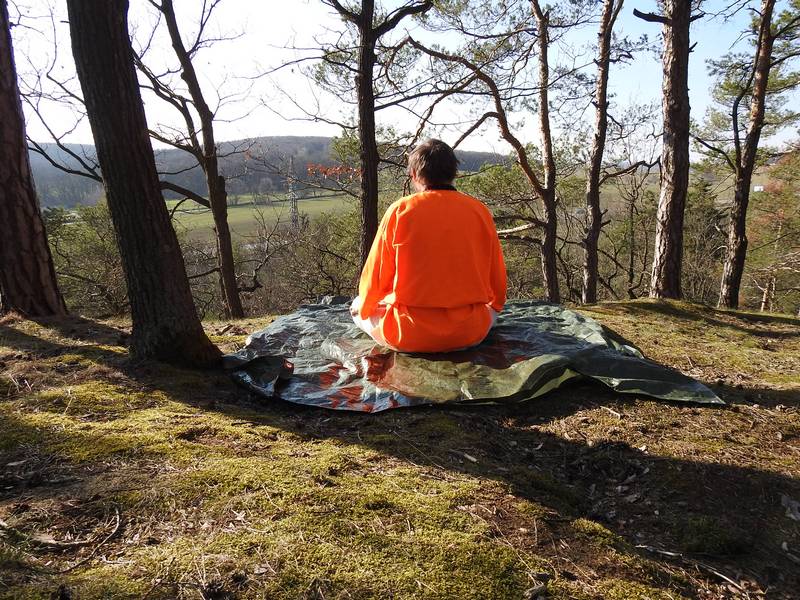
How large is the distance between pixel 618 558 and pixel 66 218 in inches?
652

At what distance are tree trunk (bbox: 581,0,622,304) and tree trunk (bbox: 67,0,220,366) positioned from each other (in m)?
7.77

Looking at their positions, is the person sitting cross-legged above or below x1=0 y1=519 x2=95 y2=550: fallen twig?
above

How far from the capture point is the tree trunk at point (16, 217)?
4215 millimetres

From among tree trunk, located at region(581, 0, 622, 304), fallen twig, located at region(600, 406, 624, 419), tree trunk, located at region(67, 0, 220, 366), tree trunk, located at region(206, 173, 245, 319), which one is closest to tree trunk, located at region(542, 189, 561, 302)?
tree trunk, located at region(581, 0, 622, 304)

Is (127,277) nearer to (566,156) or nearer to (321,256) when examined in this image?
(566,156)

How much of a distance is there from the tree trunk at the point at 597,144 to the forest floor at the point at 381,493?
24.4ft

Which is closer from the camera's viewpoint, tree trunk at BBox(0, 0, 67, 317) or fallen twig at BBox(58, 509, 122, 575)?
fallen twig at BBox(58, 509, 122, 575)

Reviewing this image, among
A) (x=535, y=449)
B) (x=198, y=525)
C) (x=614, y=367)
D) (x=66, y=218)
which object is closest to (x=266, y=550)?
(x=198, y=525)

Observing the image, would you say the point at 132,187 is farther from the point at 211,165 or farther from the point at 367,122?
the point at 211,165

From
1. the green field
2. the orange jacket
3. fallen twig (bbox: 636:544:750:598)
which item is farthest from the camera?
the green field

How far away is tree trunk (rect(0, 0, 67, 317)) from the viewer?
4215 millimetres

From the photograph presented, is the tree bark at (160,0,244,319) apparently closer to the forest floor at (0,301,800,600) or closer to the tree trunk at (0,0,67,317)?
the tree trunk at (0,0,67,317)

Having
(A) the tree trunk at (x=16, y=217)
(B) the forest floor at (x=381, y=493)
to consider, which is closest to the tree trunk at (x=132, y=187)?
(B) the forest floor at (x=381, y=493)

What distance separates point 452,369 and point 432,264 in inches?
29.4
